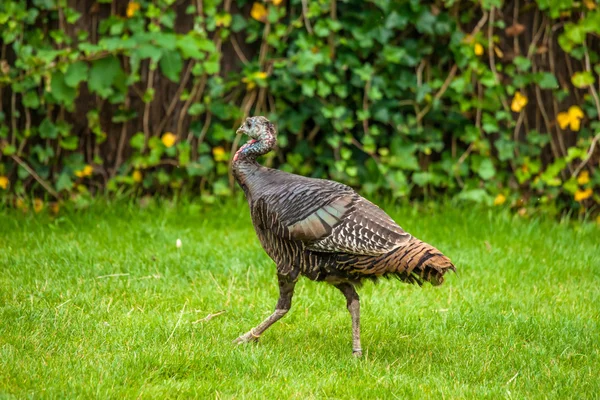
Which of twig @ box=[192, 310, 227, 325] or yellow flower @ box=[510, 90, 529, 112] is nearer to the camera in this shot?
twig @ box=[192, 310, 227, 325]

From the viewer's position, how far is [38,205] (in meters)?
7.14

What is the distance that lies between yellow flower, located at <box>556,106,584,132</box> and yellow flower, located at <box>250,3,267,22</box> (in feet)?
8.74

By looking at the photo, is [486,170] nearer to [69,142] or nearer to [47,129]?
[69,142]

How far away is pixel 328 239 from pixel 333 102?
331 cm

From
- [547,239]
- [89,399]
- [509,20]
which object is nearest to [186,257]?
[89,399]

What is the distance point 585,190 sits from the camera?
7.54 m

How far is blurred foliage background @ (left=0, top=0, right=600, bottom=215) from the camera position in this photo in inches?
281

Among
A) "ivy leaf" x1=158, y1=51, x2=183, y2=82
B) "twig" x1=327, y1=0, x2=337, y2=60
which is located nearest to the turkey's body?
"ivy leaf" x1=158, y1=51, x2=183, y2=82

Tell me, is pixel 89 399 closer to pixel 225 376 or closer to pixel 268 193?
pixel 225 376

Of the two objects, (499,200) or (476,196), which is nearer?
(476,196)

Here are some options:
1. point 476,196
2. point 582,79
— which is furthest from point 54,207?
point 582,79

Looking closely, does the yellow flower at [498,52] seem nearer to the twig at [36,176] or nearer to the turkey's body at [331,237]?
the turkey's body at [331,237]

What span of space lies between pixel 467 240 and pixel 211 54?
2546 millimetres

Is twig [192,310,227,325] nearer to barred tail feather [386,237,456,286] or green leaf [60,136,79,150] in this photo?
barred tail feather [386,237,456,286]
